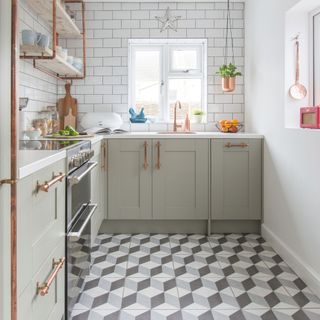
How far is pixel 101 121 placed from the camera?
3.93m

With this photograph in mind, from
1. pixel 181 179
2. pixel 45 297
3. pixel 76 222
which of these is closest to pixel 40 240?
pixel 45 297

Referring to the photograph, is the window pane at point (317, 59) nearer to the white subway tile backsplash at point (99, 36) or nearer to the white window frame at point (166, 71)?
the white window frame at point (166, 71)

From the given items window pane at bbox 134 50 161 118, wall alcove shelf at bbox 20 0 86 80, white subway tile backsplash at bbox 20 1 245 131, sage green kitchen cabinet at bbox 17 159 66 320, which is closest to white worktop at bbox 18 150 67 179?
sage green kitchen cabinet at bbox 17 159 66 320

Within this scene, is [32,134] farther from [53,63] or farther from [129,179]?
[129,179]

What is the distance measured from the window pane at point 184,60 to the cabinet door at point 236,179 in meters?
1.10

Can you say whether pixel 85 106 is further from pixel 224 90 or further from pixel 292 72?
pixel 292 72

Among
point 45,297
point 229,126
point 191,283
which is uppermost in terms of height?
point 229,126

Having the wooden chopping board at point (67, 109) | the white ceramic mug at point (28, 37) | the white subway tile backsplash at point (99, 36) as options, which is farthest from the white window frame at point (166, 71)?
the white ceramic mug at point (28, 37)

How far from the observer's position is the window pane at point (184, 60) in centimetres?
429

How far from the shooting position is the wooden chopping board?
406cm

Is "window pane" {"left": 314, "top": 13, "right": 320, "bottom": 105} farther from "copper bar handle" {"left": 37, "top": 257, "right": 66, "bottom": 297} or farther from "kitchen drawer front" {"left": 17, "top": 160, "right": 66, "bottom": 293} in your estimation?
"copper bar handle" {"left": 37, "top": 257, "right": 66, "bottom": 297}

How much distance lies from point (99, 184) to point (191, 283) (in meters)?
1.21

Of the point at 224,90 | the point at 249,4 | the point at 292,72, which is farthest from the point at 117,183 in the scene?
the point at 249,4

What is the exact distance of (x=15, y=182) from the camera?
1.10 meters
